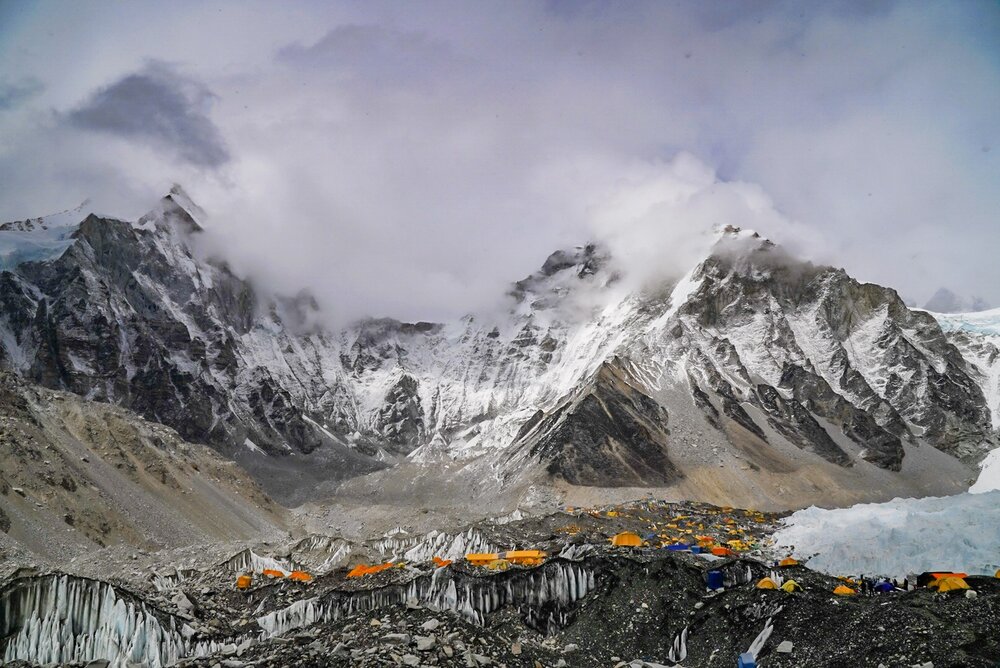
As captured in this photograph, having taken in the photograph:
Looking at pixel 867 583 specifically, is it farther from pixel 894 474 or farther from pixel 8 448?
pixel 894 474

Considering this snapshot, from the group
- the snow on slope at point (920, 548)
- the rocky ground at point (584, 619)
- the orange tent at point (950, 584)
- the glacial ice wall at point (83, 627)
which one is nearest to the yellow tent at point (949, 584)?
the orange tent at point (950, 584)

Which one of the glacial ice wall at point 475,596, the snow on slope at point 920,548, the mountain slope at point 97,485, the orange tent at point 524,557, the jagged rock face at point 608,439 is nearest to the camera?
the glacial ice wall at point 475,596

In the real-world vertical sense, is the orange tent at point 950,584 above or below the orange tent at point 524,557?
above

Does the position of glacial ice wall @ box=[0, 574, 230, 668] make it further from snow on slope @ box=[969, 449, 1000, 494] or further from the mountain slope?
snow on slope @ box=[969, 449, 1000, 494]

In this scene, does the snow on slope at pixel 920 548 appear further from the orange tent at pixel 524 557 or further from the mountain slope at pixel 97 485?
the mountain slope at pixel 97 485

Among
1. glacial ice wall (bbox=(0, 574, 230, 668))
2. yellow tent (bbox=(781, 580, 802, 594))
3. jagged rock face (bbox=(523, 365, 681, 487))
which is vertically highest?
jagged rock face (bbox=(523, 365, 681, 487))

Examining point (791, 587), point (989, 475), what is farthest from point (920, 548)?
point (989, 475)

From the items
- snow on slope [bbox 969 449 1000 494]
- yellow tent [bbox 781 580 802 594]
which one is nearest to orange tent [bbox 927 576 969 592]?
yellow tent [bbox 781 580 802 594]

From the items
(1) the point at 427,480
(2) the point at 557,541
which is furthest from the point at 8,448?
(1) the point at 427,480
